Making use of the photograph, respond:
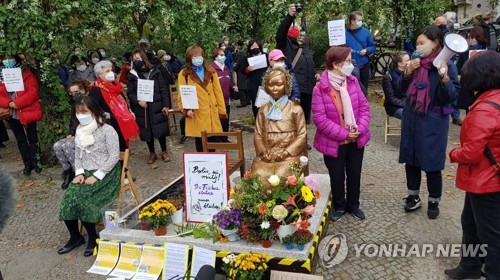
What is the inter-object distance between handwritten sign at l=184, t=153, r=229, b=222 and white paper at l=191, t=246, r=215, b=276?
708mm

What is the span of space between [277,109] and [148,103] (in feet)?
10.8

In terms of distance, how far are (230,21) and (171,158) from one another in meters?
4.46

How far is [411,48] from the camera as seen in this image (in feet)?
37.8

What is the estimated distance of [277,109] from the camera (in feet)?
15.9

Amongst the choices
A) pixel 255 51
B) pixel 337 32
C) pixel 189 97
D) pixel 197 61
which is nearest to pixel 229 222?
pixel 189 97

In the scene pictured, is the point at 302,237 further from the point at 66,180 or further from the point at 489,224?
the point at 66,180

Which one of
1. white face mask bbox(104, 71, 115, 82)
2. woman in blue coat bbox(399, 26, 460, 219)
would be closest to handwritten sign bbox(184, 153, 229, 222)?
woman in blue coat bbox(399, 26, 460, 219)

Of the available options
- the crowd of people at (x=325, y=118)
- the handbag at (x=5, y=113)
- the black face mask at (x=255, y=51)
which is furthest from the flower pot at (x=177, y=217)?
the black face mask at (x=255, y=51)

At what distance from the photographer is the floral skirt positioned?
4.79 m

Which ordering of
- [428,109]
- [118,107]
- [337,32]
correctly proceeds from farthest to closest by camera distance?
[337,32] → [118,107] → [428,109]

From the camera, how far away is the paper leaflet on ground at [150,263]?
13.8ft

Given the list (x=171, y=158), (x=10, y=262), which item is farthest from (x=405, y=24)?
(x=10, y=262)

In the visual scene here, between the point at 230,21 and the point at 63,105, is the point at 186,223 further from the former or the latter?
the point at 230,21

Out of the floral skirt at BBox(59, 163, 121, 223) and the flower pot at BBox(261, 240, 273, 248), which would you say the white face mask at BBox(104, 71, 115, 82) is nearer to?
the floral skirt at BBox(59, 163, 121, 223)
